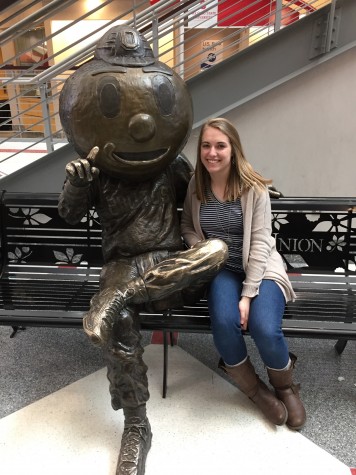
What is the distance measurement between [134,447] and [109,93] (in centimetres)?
133

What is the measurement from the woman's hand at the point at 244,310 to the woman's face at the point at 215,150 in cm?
54

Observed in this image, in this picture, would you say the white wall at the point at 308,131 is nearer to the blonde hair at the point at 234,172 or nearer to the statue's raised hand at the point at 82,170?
the blonde hair at the point at 234,172

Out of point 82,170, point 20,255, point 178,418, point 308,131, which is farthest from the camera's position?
point 308,131

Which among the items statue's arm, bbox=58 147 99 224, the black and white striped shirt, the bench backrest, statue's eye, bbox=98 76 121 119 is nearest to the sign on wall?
the bench backrest

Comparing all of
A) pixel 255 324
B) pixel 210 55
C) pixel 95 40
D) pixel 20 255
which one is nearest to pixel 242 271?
pixel 255 324

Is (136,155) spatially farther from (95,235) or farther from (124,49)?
(95,235)

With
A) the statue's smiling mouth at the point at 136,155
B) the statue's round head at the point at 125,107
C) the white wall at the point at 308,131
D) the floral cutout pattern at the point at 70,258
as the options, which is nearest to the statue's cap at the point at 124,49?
the statue's round head at the point at 125,107

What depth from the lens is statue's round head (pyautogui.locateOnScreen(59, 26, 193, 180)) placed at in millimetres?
1546

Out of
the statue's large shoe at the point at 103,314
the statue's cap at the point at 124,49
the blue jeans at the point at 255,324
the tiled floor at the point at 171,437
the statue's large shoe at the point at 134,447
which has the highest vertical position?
the statue's cap at the point at 124,49

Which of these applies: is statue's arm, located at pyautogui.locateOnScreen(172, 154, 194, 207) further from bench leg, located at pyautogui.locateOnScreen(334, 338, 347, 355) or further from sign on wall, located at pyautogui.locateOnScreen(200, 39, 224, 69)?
sign on wall, located at pyautogui.locateOnScreen(200, 39, 224, 69)

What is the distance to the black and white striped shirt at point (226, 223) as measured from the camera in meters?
1.86

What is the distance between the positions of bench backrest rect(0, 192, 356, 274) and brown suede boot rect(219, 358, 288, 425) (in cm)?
72

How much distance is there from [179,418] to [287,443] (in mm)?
472

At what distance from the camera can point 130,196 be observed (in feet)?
5.89
